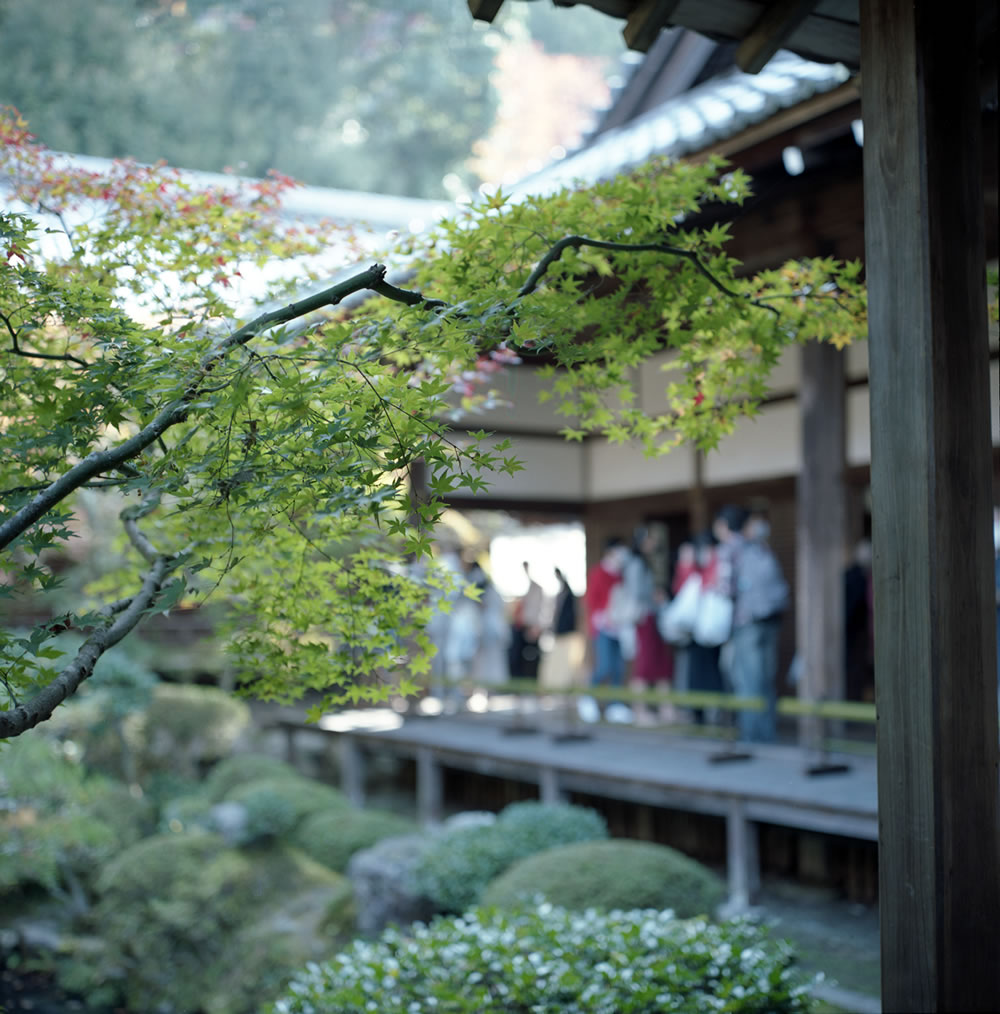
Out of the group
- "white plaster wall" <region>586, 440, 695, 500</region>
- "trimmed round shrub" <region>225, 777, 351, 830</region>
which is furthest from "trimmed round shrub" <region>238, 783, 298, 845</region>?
"white plaster wall" <region>586, 440, 695, 500</region>

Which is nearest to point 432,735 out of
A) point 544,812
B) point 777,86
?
point 544,812

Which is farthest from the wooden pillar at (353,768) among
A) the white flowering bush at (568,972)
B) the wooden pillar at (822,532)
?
the white flowering bush at (568,972)

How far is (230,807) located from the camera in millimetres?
8539

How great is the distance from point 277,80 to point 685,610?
17003mm

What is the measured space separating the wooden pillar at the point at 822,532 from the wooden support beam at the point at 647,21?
4.13 metres

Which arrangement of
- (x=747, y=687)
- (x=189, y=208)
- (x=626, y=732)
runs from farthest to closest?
(x=626, y=732) < (x=747, y=687) < (x=189, y=208)

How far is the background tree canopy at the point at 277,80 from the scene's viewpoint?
1816 centimetres

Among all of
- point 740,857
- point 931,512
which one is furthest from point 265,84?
point 931,512

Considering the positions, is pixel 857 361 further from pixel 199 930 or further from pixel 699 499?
pixel 199 930

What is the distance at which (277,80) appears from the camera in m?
21.7

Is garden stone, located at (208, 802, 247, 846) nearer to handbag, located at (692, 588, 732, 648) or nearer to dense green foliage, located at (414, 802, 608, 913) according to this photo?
dense green foliage, located at (414, 802, 608, 913)

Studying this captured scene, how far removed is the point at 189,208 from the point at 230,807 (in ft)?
20.3

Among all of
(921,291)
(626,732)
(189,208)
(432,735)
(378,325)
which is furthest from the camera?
(432,735)

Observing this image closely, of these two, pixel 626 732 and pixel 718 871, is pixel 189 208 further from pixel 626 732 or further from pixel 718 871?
pixel 626 732
